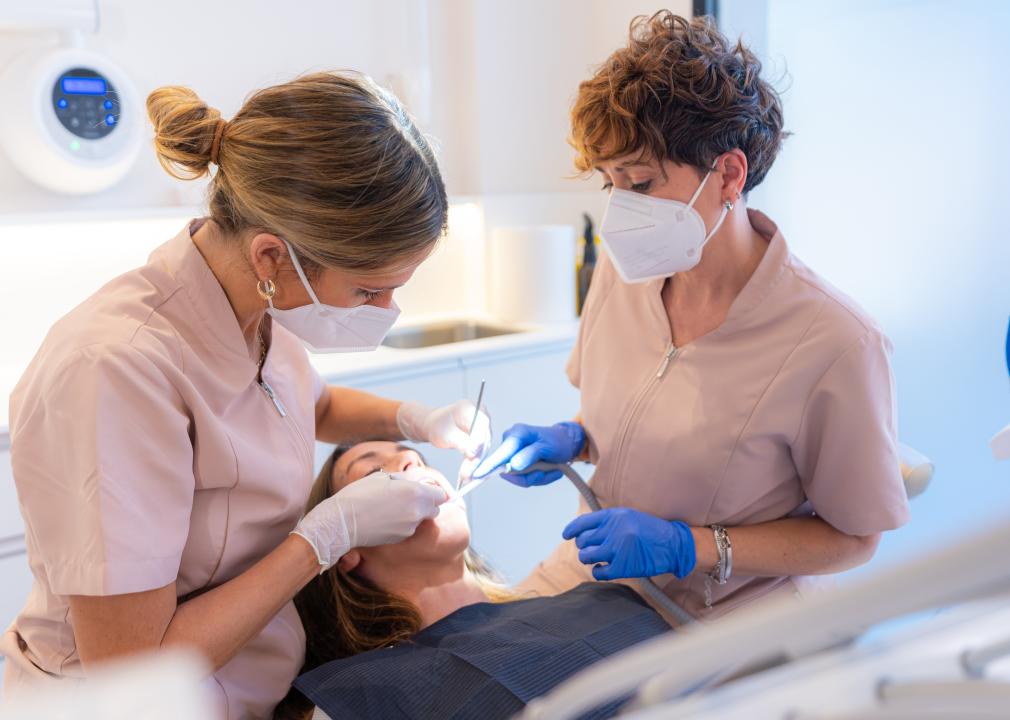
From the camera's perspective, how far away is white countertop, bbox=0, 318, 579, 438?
2.37 m

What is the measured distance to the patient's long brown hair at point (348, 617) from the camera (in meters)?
1.56

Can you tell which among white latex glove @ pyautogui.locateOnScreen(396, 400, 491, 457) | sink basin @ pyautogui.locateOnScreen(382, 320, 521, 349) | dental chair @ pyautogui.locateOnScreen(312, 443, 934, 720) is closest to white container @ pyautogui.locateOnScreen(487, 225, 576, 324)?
sink basin @ pyautogui.locateOnScreen(382, 320, 521, 349)

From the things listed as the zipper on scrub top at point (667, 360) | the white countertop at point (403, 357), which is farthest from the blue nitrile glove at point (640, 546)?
the white countertop at point (403, 357)

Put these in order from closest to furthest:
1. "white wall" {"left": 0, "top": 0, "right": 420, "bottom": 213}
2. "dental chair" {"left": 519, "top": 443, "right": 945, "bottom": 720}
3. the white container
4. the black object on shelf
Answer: "dental chair" {"left": 519, "top": 443, "right": 945, "bottom": 720} < "white wall" {"left": 0, "top": 0, "right": 420, "bottom": 213} < the white container < the black object on shelf

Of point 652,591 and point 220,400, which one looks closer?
point 220,400

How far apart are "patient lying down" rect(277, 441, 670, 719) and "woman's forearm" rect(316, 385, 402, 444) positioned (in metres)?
0.04

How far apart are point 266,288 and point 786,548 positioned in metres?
0.95

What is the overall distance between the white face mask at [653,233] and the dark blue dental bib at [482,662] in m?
0.60

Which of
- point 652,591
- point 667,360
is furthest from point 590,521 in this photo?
point 667,360

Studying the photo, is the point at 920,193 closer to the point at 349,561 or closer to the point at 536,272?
the point at 536,272

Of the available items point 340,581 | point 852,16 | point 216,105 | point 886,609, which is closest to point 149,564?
point 340,581

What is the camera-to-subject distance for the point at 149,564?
42.7 inches

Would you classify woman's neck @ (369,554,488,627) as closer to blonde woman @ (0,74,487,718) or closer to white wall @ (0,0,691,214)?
blonde woman @ (0,74,487,718)

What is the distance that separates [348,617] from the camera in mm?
1593
